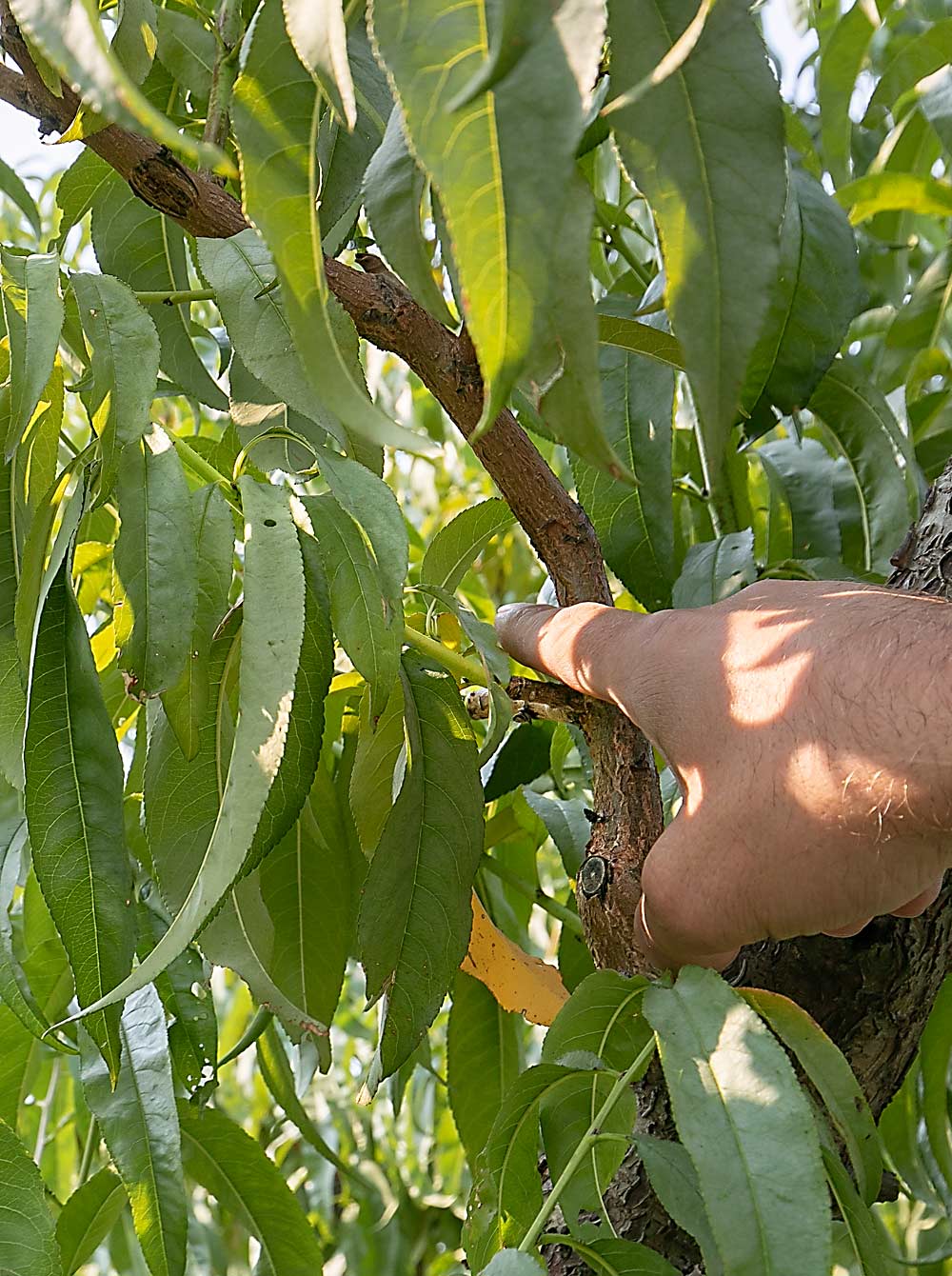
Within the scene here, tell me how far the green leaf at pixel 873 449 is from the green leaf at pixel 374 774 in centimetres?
30

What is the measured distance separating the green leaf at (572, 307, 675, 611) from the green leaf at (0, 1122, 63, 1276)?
346 mm

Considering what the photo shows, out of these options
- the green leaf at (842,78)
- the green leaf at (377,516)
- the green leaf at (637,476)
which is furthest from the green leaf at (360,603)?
the green leaf at (842,78)

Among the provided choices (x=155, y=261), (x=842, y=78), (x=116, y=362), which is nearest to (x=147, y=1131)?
(x=116, y=362)

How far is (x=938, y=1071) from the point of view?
0.61m

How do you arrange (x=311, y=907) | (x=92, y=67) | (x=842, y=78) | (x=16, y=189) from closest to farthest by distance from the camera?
(x=92, y=67), (x=311, y=907), (x=16, y=189), (x=842, y=78)

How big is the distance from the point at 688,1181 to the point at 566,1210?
Answer: 0.04m

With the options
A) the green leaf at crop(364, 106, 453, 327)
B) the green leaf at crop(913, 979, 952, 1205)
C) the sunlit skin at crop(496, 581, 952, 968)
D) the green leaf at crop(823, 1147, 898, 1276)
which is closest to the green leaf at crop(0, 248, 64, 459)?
the green leaf at crop(364, 106, 453, 327)

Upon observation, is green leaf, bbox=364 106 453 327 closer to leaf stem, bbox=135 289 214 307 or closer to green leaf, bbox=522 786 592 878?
leaf stem, bbox=135 289 214 307

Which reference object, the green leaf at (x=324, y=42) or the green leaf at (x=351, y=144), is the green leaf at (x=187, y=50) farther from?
the green leaf at (x=324, y=42)

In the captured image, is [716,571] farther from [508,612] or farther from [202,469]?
[202,469]

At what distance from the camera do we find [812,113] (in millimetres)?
838

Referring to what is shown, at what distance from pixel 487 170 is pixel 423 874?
294 millimetres

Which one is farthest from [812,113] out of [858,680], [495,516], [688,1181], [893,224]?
[688,1181]

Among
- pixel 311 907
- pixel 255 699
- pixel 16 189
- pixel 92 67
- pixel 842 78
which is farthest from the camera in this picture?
pixel 842 78
